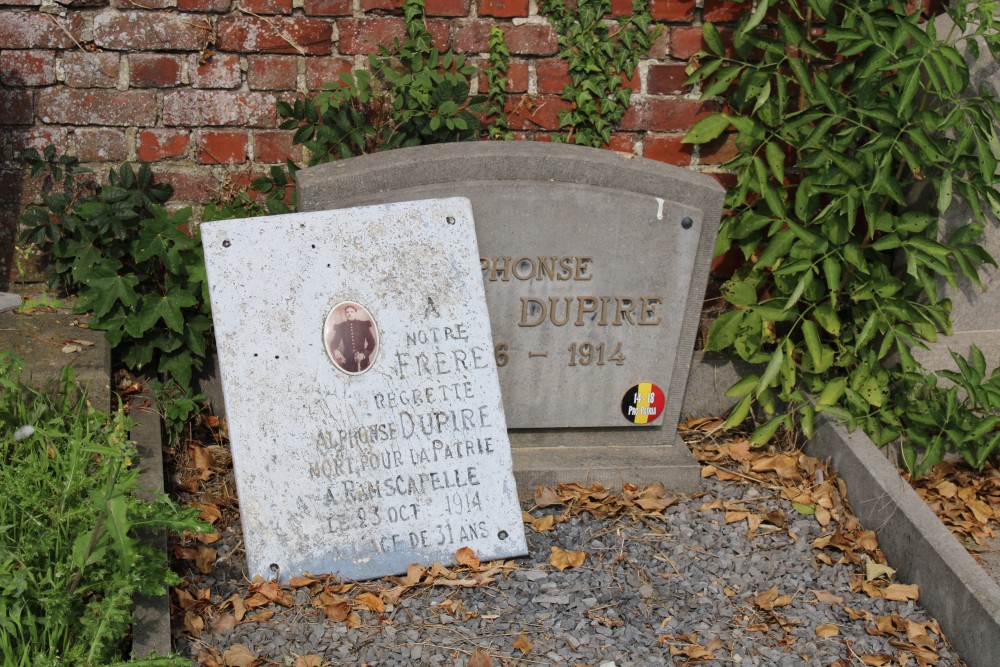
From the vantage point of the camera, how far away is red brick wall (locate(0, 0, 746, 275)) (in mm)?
3277

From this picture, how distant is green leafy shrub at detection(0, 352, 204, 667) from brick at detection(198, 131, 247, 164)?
112 centimetres

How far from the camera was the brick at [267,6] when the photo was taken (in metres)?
3.28

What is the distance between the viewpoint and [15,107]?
3326 millimetres

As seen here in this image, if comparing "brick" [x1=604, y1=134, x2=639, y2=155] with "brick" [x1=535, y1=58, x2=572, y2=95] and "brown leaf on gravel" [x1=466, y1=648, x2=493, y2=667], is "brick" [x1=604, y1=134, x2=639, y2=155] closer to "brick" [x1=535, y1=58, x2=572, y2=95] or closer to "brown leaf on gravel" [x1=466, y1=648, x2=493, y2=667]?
"brick" [x1=535, y1=58, x2=572, y2=95]

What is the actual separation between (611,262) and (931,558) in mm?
1228

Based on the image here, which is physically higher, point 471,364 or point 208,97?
point 208,97

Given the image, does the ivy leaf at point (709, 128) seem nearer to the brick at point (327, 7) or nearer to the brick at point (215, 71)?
the brick at point (327, 7)

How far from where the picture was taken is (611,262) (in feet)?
10.0

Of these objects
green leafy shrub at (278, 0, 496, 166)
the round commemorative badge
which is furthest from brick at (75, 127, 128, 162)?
the round commemorative badge

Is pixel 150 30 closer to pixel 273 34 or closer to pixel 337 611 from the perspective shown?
pixel 273 34

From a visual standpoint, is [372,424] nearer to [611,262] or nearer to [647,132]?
[611,262]

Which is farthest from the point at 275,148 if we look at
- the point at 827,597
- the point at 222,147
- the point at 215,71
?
the point at 827,597

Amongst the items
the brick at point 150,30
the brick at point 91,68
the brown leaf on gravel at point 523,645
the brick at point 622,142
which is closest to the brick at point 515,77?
the brick at point 622,142

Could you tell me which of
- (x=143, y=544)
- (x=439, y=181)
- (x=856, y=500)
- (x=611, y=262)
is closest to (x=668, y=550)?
(x=856, y=500)
